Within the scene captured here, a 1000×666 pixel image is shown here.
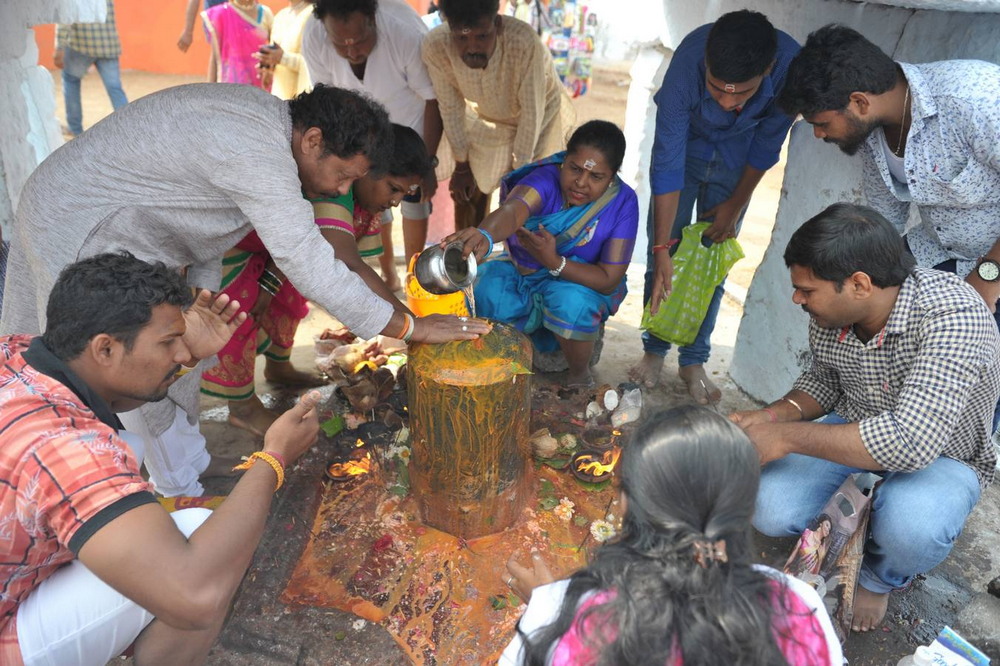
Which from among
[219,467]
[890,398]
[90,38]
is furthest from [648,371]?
[90,38]

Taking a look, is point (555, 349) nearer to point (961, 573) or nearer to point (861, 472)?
point (861, 472)

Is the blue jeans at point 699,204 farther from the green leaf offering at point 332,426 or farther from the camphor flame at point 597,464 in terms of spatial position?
the green leaf offering at point 332,426

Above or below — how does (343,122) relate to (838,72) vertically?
below

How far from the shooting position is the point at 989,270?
2490 mm

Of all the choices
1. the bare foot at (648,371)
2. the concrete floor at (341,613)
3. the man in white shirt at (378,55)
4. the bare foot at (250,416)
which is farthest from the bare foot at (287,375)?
the bare foot at (648,371)

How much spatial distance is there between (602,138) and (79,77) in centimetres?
654

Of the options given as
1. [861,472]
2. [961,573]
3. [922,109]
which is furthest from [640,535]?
[961,573]

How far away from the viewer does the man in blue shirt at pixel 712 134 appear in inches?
118

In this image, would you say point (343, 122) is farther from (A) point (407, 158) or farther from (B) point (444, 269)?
(B) point (444, 269)

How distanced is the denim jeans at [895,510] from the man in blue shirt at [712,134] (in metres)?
1.26

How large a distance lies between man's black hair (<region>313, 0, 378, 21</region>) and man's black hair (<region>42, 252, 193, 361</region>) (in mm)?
2482

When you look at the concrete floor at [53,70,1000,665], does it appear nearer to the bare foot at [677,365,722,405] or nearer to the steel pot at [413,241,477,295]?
the bare foot at [677,365,722,405]

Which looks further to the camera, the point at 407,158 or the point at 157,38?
the point at 157,38

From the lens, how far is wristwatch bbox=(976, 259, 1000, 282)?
248 cm
